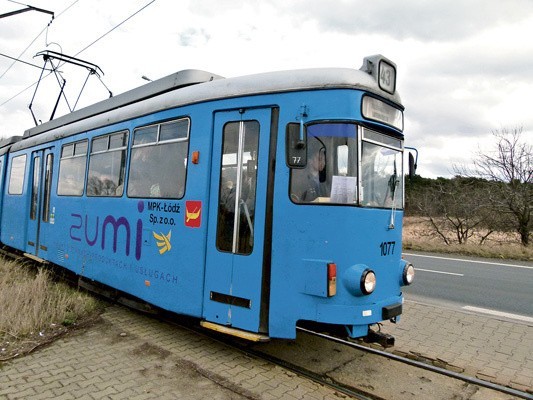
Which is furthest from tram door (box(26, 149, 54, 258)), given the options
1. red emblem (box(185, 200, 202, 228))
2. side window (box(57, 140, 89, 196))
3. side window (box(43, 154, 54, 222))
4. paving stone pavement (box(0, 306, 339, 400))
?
red emblem (box(185, 200, 202, 228))

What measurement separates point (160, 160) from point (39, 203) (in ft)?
17.7

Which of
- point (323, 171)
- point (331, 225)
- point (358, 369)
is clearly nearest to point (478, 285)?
point (358, 369)

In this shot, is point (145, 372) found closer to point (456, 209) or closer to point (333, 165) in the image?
point (333, 165)

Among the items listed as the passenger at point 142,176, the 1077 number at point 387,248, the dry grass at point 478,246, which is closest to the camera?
the 1077 number at point 387,248

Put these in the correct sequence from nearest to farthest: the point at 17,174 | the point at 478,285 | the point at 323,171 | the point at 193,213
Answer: the point at 323,171 < the point at 193,213 < the point at 478,285 < the point at 17,174

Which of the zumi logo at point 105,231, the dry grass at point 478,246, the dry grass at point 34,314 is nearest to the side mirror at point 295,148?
the zumi logo at point 105,231

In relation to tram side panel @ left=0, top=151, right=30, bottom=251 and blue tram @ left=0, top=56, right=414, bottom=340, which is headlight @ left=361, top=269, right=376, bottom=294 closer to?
blue tram @ left=0, top=56, right=414, bottom=340

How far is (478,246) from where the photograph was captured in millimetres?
17812

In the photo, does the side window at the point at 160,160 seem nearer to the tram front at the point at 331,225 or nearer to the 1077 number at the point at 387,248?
the tram front at the point at 331,225

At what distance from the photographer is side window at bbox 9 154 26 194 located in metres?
10.7

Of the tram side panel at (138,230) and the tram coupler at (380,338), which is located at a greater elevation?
the tram side panel at (138,230)

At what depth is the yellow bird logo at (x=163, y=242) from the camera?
5.29m

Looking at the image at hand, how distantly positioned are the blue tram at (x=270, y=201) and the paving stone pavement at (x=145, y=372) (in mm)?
446

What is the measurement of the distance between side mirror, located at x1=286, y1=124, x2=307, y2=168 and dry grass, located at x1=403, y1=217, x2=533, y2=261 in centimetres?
1466
